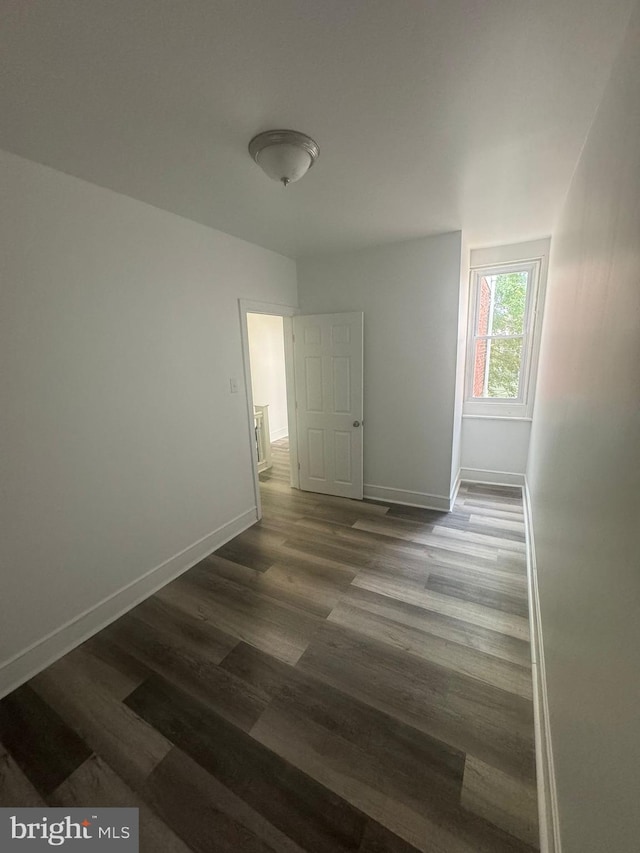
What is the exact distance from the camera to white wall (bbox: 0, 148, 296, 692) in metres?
1.62

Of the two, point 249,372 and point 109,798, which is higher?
point 249,372

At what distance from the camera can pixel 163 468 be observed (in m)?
2.36

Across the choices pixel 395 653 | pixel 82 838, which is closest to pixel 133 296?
pixel 82 838

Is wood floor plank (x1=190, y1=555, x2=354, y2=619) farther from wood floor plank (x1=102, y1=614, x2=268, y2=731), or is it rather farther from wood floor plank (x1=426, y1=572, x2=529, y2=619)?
wood floor plank (x1=426, y1=572, x2=529, y2=619)

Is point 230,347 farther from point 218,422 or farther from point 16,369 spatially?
point 16,369

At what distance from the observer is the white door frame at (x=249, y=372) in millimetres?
2961

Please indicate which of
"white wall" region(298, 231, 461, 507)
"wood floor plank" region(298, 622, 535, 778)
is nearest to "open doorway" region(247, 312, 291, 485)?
"white wall" region(298, 231, 461, 507)

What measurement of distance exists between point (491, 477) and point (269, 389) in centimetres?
397

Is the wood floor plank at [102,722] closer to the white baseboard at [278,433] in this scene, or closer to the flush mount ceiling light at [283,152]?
the flush mount ceiling light at [283,152]

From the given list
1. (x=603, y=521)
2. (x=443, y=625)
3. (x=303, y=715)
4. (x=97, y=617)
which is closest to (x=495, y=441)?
(x=443, y=625)

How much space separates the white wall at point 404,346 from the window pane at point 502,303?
1044 mm

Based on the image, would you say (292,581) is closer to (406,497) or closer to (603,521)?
(406,497)

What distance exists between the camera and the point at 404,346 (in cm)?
324

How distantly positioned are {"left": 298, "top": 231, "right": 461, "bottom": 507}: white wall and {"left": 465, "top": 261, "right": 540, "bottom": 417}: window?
3.19ft
